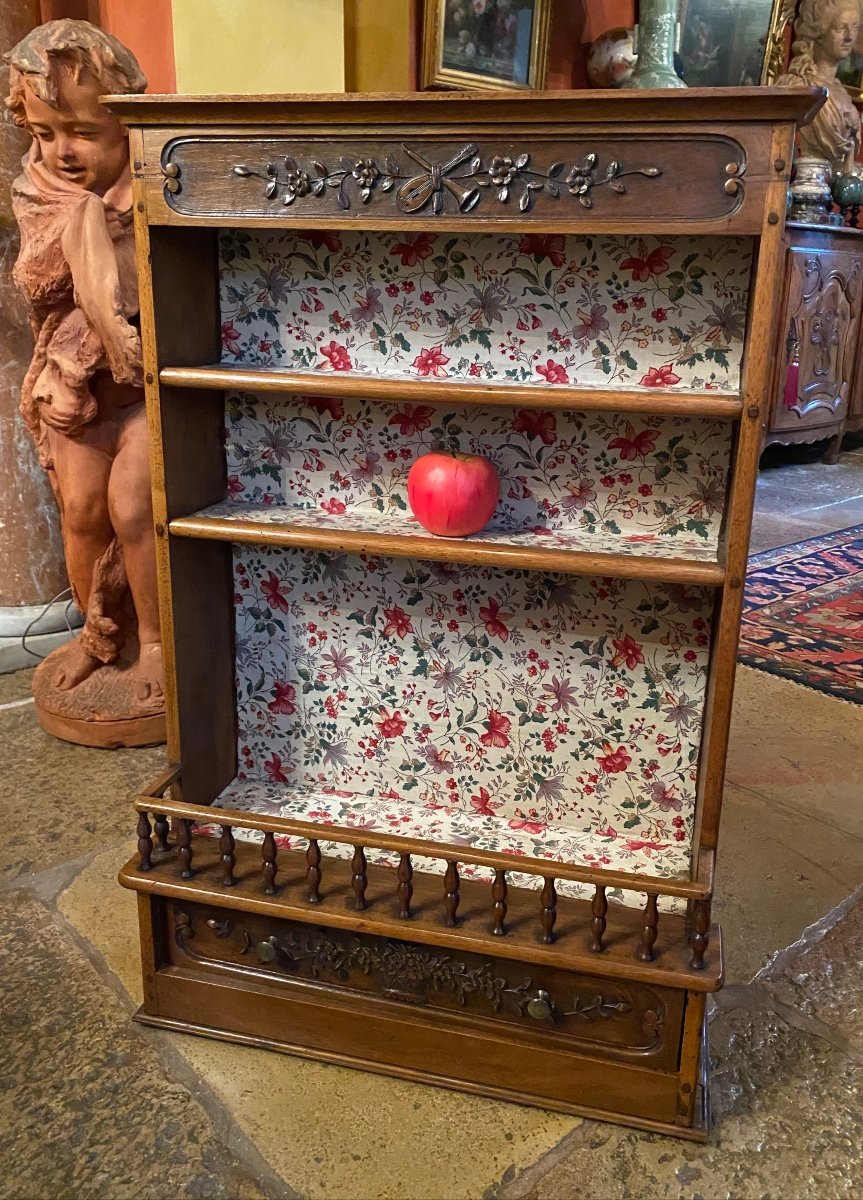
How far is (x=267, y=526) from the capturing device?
1660 mm

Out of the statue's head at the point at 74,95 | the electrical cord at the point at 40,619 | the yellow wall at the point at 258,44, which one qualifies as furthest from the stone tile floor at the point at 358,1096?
the yellow wall at the point at 258,44

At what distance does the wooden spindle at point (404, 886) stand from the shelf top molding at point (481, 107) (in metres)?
1.08

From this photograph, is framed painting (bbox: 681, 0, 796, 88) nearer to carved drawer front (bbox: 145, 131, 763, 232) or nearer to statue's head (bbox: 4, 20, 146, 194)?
statue's head (bbox: 4, 20, 146, 194)

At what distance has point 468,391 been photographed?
1.51m

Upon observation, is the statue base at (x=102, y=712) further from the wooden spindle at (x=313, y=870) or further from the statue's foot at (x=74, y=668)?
the wooden spindle at (x=313, y=870)

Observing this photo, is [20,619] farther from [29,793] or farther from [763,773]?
[763,773]

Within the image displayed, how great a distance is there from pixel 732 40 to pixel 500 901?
526cm

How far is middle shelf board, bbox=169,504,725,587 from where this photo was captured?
150cm

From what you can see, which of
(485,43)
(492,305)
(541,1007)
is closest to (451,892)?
(541,1007)

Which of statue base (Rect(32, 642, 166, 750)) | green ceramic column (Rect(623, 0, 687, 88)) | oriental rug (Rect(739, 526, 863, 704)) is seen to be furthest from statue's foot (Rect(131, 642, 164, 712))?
green ceramic column (Rect(623, 0, 687, 88))

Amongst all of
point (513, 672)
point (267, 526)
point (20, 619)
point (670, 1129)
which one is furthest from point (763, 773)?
point (20, 619)

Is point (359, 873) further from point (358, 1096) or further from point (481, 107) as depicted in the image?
point (481, 107)

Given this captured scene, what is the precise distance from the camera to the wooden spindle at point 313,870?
1565 mm

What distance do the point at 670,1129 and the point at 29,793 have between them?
1732mm
